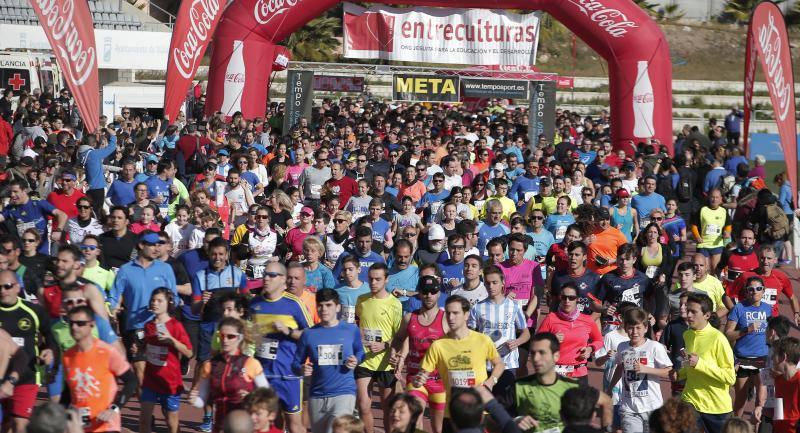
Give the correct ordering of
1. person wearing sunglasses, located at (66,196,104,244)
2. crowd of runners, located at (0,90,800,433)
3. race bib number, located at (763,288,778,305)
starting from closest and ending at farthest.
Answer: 1. crowd of runners, located at (0,90,800,433)
2. race bib number, located at (763,288,778,305)
3. person wearing sunglasses, located at (66,196,104,244)

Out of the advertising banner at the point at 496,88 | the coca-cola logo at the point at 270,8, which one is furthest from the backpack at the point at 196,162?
the advertising banner at the point at 496,88

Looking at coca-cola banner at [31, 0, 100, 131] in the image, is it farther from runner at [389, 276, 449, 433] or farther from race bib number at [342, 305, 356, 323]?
runner at [389, 276, 449, 433]

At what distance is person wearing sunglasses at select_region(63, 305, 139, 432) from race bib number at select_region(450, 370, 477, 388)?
6.60 ft

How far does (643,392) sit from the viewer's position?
27.5 feet

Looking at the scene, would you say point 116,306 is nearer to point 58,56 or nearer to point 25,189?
point 25,189

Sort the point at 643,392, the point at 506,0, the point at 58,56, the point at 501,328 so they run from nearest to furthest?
the point at 643,392
the point at 501,328
the point at 58,56
the point at 506,0

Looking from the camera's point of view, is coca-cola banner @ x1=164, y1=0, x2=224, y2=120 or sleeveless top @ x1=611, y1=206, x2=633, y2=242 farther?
coca-cola banner @ x1=164, y1=0, x2=224, y2=120

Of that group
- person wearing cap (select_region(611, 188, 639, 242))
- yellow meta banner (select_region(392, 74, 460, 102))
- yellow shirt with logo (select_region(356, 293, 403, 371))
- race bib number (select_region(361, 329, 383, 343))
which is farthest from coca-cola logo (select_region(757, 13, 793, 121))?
race bib number (select_region(361, 329, 383, 343))

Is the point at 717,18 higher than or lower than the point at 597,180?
higher

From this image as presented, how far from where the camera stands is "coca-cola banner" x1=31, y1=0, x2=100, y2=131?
651 inches

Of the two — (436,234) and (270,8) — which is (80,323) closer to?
(436,234)

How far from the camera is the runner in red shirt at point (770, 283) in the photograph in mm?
10547

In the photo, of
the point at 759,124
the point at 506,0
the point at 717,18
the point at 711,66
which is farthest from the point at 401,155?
the point at 717,18

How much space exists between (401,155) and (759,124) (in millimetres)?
27321
